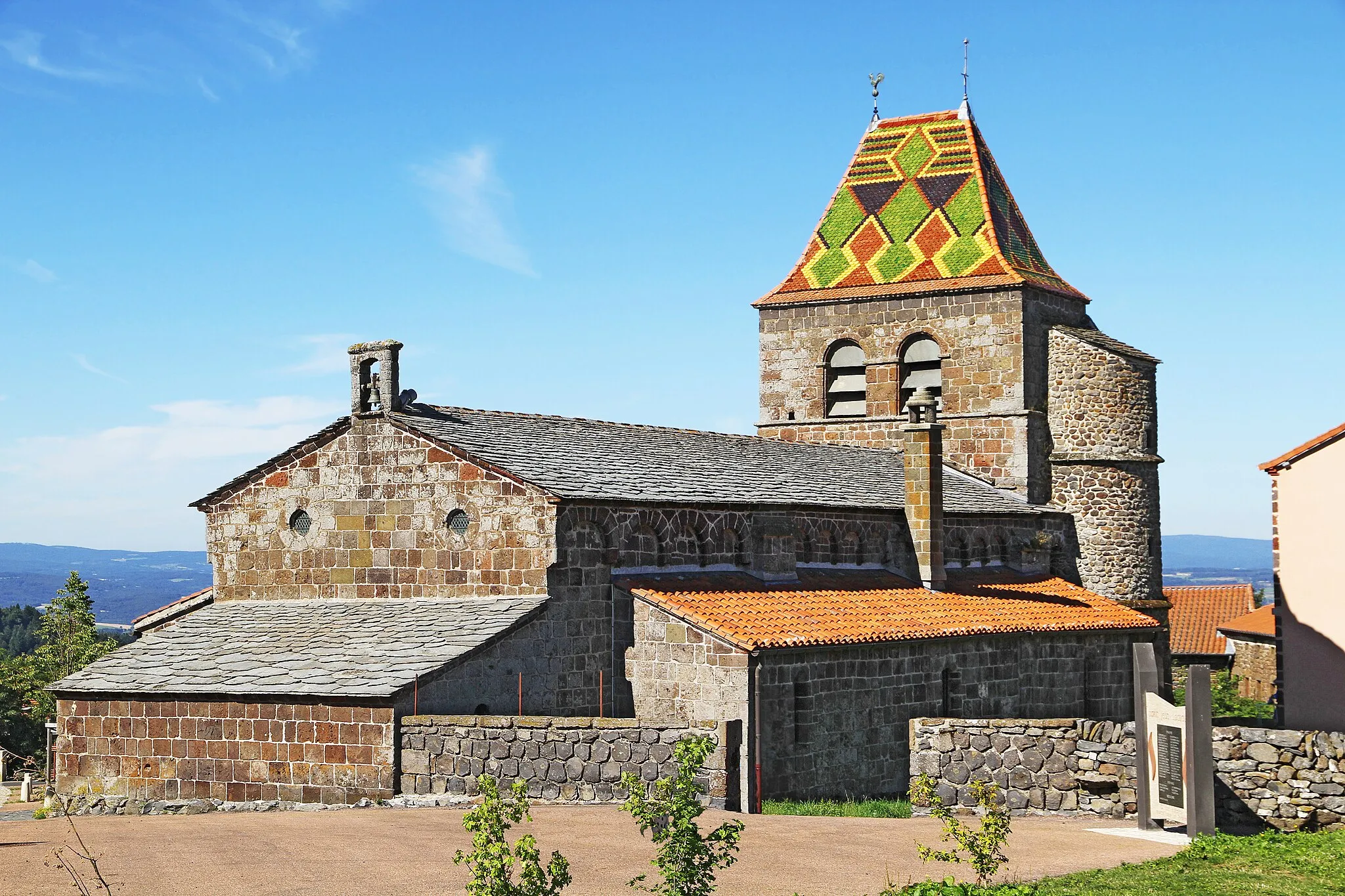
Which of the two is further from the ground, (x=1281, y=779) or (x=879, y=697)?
(x=879, y=697)

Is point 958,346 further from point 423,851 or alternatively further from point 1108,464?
point 423,851

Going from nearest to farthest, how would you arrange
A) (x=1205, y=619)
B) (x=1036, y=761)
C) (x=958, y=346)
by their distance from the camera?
(x=1036, y=761), (x=958, y=346), (x=1205, y=619)

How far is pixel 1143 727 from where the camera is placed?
60.8 feet

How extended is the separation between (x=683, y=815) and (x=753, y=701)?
10.8m

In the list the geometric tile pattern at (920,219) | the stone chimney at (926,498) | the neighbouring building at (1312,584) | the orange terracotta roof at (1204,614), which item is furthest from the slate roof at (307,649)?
the orange terracotta roof at (1204,614)

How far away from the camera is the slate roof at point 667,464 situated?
1000 inches

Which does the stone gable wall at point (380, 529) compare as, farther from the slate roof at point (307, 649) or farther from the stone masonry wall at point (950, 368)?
the stone masonry wall at point (950, 368)

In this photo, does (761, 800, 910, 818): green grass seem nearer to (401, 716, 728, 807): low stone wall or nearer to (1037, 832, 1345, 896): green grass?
(401, 716, 728, 807): low stone wall

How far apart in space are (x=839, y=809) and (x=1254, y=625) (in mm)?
44464

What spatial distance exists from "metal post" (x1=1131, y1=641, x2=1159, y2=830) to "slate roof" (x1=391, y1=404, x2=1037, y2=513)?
8.98 meters

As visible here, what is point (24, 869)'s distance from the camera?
45.8 ft

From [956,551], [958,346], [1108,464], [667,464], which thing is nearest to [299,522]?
[667,464]

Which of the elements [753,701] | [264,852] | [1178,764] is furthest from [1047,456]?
[264,852]

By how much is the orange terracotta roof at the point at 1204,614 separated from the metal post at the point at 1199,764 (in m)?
48.4
